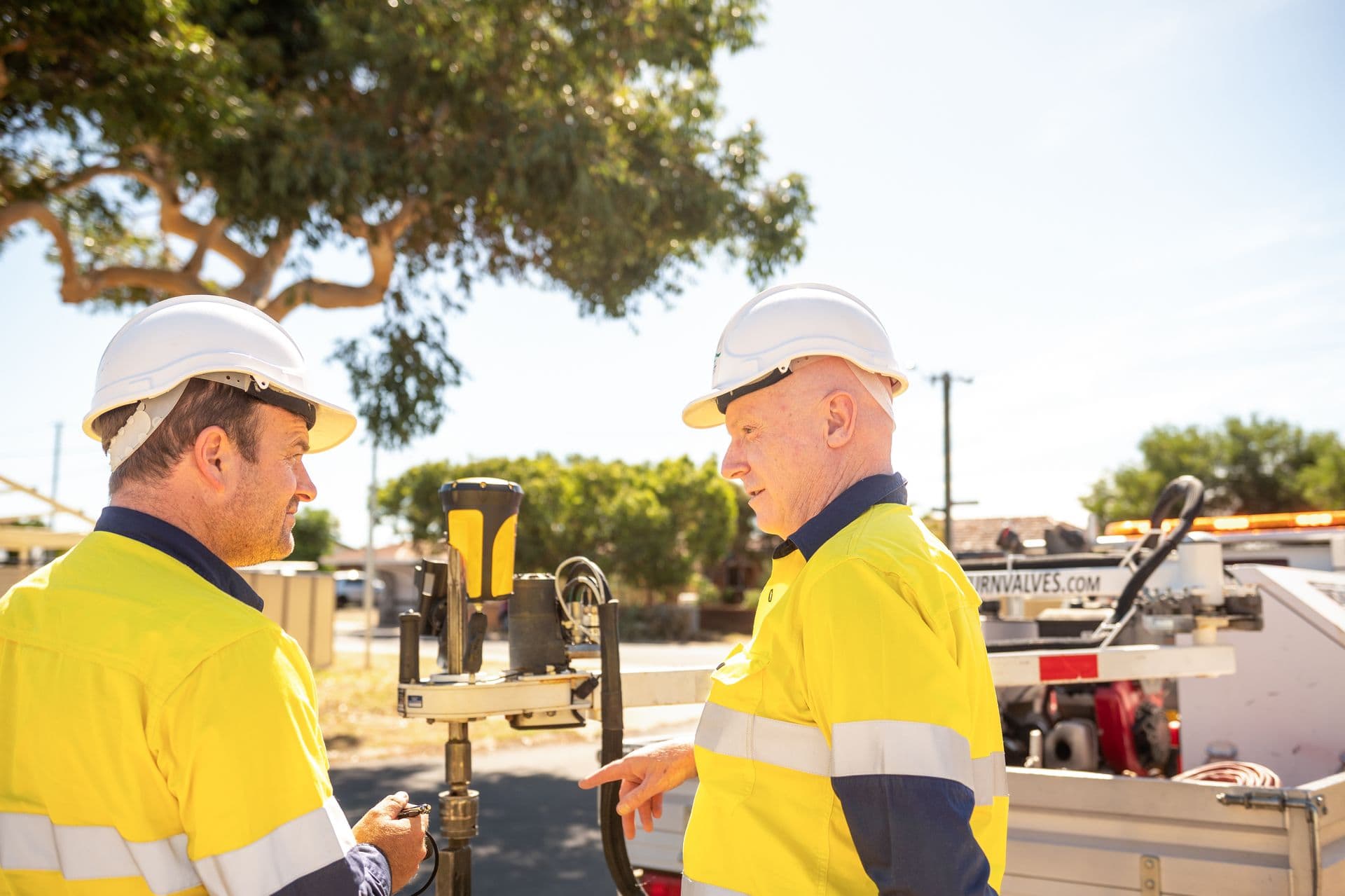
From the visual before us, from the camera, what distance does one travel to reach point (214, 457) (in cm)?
181

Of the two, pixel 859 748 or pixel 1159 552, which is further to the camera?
pixel 1159 552

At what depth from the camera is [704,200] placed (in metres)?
10.2

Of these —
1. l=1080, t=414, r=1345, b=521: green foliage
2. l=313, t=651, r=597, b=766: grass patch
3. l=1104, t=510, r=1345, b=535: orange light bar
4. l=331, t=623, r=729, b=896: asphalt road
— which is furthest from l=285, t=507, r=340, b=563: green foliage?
l=1104, t=510, r=1345, b=535: orange light bar

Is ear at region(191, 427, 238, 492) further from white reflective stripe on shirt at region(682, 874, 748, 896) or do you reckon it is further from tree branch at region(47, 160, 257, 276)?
tree branch at region(47, 160, 257, 276)

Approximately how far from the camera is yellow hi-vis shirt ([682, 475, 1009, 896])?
1431mm

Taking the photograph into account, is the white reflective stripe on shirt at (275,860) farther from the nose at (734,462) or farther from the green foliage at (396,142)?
the green foliage at (396,142)

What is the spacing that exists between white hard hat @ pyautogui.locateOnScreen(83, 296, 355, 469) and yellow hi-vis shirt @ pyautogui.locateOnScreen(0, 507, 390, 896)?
1.37ft

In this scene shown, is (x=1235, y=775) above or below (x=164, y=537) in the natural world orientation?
A: below

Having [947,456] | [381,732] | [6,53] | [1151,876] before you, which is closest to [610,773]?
[1151,876]

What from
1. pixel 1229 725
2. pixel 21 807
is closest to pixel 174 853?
pixel 21 807

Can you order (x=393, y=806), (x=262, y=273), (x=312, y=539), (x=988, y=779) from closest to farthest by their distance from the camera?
(x=988, y=779)
(x=393, y=806)
(x=262, y=273)
(x=312, y=539)

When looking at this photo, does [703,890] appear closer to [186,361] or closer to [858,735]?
[858,735]

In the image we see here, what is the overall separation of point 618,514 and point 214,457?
120 ft

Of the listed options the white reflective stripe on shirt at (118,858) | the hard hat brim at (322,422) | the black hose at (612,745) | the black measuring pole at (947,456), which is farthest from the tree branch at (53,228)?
the black measuring pole at (947,456)
